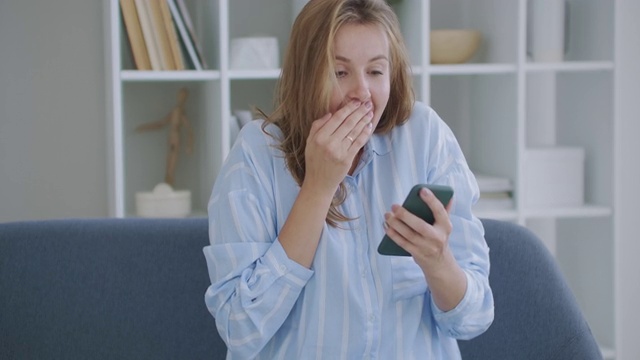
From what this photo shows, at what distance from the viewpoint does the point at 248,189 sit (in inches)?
58.3

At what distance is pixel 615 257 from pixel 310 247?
74.5 inches

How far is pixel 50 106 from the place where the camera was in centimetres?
323

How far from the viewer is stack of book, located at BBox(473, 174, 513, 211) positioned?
A: 117 inches

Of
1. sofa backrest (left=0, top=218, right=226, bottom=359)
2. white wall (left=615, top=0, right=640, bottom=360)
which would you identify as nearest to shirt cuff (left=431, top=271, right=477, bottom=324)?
sofa backrest (left=0, top=218, right=226, bottom=359)

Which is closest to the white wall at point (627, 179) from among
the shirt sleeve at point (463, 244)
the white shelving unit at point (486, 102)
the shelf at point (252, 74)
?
the white shelving unit at point (486, 102)

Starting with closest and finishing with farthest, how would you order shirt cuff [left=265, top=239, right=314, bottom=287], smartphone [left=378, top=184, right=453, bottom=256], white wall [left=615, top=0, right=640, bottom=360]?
1. smartphone [left=378, top=184, right=453, bottom=256]
2. shirt cuff [left=265, top=239, right=314, bottom=287]
3. white wall [left=615, top=0, right=640, bottom=360]

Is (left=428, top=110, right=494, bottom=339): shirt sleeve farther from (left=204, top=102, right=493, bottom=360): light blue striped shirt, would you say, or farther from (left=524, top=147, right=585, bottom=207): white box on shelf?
(left=524, top=147, right=585, bottom=207): white box on shelf

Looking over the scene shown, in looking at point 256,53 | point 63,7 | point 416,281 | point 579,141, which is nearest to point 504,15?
point 579,141

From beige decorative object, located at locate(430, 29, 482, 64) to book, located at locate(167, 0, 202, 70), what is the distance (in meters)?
0.75

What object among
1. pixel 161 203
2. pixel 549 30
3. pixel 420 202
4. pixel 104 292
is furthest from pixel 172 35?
pixel 420 202

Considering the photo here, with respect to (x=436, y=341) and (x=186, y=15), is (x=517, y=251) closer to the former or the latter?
(x=436, y=341)

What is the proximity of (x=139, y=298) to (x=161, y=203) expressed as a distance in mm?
1250

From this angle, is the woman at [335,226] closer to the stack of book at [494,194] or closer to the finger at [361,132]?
the finger at [361,132]

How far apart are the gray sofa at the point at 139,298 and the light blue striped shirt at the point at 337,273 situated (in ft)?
0.68
